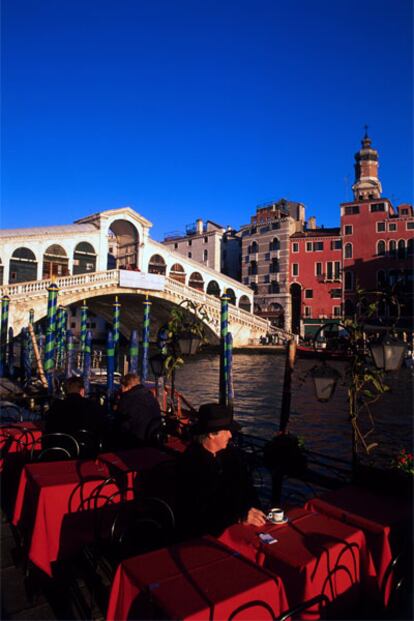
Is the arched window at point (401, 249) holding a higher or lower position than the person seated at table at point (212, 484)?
higher

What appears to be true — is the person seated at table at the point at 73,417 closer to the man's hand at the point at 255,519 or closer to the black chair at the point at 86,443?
the black chair at the point at 86,443

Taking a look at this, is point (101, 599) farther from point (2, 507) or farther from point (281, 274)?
point (281, 274)

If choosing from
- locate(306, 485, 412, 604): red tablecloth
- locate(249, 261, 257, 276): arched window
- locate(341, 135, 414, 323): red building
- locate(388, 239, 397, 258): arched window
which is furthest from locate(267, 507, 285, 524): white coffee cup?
locate(249, 261, 257, 276): arched window

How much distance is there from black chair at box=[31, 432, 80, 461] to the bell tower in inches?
1720

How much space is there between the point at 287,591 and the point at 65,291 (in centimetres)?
2626

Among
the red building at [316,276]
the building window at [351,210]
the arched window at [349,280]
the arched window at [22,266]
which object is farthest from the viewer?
the red building at [316,276]

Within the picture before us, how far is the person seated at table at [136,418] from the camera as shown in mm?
4930

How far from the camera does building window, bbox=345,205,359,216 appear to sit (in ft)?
128

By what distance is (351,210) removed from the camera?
39031mm

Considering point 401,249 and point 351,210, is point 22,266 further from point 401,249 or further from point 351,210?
point 401,249

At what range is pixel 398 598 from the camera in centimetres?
256

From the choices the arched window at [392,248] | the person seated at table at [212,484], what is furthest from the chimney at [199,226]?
the person seated at table at [212,484]

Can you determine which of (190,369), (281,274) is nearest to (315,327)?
(281,274)

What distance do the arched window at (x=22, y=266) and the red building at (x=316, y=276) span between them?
21820 millimetres
